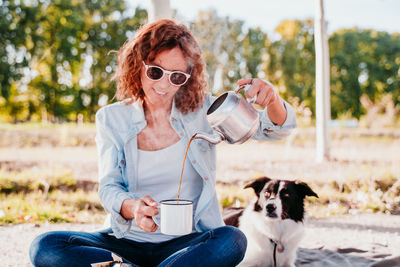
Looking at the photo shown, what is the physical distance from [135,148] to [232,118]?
0.61 m

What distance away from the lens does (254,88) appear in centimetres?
174

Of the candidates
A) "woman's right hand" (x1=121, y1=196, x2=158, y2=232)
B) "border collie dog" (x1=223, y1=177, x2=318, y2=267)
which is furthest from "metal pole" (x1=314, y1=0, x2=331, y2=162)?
Answer: "woman's right hand" (x1=121, y1=196, x2=158, y2=232)

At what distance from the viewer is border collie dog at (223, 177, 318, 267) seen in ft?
7.89

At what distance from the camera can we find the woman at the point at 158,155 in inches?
70.2

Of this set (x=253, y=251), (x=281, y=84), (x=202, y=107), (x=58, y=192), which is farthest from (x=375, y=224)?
(x=281, y=84)

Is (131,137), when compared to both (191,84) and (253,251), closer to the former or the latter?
(191,84)

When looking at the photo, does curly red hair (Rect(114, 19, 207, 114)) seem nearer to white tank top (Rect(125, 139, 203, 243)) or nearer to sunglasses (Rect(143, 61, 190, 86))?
sunglasses (Rect(143, 61, 190, 86))

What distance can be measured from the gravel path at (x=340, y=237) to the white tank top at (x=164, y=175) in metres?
1.17

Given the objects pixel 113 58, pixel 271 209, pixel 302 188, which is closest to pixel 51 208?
pixel 271 209

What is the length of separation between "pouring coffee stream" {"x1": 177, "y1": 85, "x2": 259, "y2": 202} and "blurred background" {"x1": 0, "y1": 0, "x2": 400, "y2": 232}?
933 millimetres

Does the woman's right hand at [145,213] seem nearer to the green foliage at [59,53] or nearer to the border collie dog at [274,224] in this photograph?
the border collie dog at [274,224]

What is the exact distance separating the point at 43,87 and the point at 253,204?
16214 millimetres

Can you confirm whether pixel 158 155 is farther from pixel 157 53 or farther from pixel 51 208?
pixel 51 208

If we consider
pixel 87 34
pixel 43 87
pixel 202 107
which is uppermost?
pixel 87 34
